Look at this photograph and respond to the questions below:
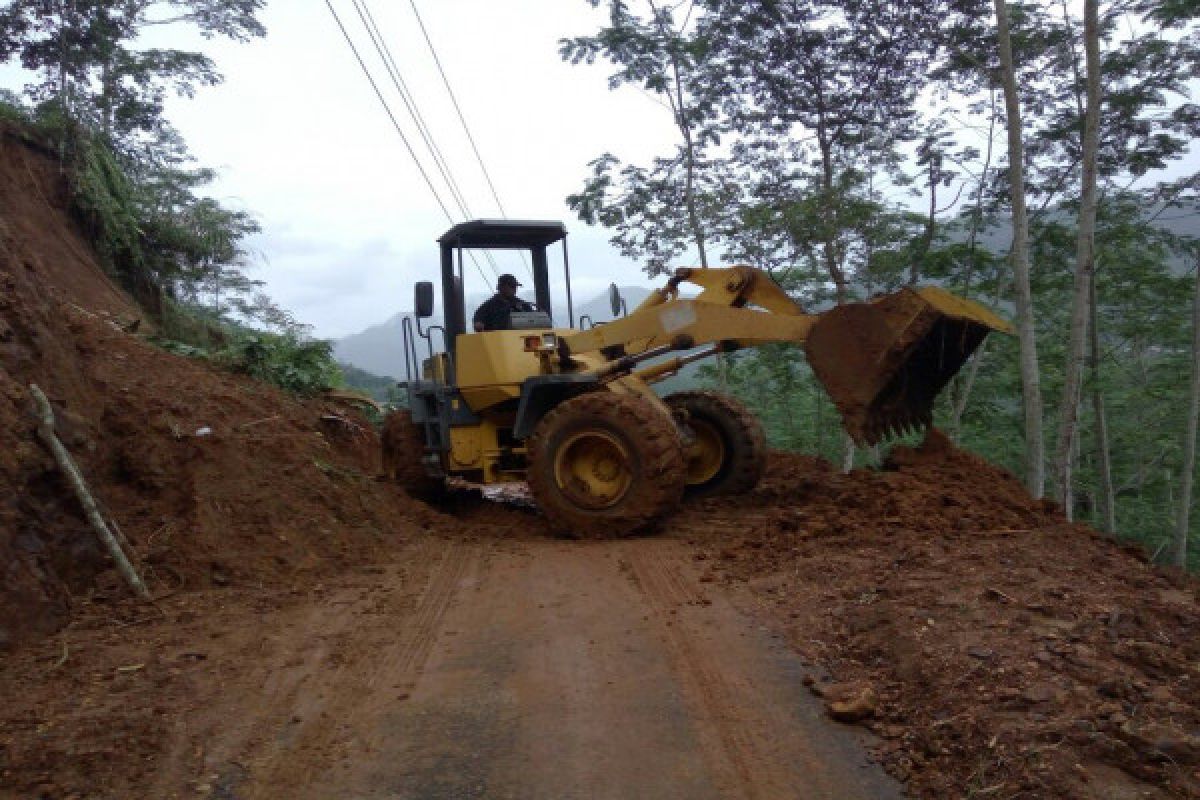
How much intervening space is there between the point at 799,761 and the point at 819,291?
577 inches

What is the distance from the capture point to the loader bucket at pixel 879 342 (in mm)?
7219

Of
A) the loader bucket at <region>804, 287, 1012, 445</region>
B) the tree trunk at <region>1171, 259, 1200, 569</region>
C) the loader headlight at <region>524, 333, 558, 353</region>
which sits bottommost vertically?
the tree trunk at <region>1171, 259, 1200, 569</region>

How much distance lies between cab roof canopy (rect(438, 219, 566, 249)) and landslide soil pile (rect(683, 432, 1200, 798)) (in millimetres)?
3823

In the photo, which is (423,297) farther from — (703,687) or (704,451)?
(703,687)

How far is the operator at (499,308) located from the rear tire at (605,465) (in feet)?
4.88

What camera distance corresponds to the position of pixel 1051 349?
2148cm

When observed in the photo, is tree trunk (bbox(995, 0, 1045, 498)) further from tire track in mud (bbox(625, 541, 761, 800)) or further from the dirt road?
the dirt road

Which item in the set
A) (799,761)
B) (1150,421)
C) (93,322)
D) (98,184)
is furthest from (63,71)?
(1150,421)

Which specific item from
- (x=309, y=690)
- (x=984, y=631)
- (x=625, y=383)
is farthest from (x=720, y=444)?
(x=309, y=690)

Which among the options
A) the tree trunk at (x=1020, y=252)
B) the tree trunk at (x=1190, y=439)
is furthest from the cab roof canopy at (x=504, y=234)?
the tree trunk at (x=1190, y=439)

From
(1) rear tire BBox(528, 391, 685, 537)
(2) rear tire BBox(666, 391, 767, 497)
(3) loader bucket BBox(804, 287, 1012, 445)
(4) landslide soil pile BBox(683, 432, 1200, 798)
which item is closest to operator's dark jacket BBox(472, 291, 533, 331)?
(1) rear tire BBox(528, 391, 685, 537)

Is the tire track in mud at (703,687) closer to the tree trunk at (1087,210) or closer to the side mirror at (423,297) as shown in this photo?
the side mirror at (423,297)

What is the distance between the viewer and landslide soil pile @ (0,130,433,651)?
5.27m

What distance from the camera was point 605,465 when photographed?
833 centimetres
